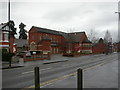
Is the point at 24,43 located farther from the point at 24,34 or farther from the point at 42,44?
the point at 24,34

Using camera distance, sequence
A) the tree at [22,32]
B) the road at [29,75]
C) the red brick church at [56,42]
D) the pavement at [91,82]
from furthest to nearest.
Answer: the tree at [22,32]
the red brick church at [56,42]
the road at [29,75]
the pavement at [91,82]

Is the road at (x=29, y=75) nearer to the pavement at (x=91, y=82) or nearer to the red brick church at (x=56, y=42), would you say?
the pavement at (x=91, y=82)

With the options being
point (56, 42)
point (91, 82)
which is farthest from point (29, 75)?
point (56, 42)

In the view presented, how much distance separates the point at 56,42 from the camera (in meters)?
64.8

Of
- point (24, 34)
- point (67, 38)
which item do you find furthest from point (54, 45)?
point (24, 34)

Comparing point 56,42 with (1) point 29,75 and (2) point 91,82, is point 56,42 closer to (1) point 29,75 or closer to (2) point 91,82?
(1) point 29,75

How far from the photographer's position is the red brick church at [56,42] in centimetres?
5452

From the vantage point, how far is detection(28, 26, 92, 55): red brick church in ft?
179

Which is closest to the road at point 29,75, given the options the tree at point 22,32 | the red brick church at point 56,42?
the red brick church at point 56,42

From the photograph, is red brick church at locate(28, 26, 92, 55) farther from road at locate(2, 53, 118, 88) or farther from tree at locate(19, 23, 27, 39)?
road at locate(2, 53, 118, 88)

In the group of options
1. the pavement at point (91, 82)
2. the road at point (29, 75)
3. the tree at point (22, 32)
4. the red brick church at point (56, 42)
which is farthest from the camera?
the tree at point (22, 32)

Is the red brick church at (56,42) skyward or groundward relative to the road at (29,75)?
skyward

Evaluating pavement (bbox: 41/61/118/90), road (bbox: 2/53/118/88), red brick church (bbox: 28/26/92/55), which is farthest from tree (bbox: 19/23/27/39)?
pavement (bbox: 41/61/118/90)

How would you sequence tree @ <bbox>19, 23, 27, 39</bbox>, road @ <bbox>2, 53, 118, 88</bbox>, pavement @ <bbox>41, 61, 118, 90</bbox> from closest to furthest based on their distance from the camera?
pavement @ <bbox>41, 61, 118, 90</bbox>, road @ <bbox>2, 53, 118, 88</bbox>, tree @ <bbox>19, 23, 27, 39</bbox>
